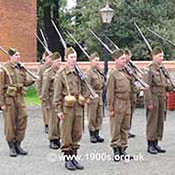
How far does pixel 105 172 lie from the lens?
8.66 metres

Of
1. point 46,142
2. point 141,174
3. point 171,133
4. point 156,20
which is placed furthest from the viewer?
point 156,20

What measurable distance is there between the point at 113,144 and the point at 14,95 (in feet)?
6.69

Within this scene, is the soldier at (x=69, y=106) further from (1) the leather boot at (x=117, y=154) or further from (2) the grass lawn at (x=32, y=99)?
(2) the grass lawn at (x=32, y=99)

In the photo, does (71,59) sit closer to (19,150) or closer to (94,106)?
(19,150)

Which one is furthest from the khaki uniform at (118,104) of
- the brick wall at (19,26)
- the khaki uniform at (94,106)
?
the brick wall at (19,26)

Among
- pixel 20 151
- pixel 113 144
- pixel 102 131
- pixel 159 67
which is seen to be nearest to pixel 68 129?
pixel 113 144

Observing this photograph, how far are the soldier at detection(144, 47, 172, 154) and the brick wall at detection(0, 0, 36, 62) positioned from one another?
16595 millimetres

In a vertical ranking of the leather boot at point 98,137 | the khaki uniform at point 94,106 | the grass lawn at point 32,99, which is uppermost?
the khaki uniform at point 94,106

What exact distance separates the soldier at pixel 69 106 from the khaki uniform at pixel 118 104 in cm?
74

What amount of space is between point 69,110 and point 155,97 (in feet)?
6.97

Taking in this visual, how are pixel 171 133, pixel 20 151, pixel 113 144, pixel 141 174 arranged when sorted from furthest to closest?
pixel 171 133
pixel 20 151
pixel 113 144
pixel 141 174

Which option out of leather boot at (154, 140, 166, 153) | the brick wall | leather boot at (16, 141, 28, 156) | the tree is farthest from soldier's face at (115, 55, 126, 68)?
the brick wall

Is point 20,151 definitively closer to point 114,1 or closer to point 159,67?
point 159,67

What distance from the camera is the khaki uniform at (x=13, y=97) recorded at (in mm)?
9914
